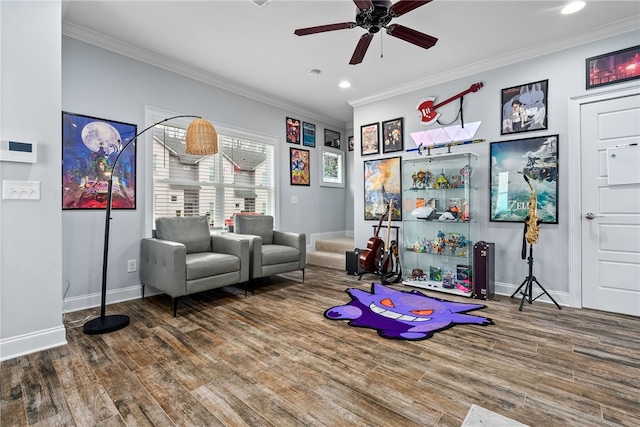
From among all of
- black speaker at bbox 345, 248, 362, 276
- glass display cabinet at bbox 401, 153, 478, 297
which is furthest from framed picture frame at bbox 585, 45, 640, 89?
black speaker at bbox 345, 248, 362, 276

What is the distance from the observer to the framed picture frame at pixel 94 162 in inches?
118

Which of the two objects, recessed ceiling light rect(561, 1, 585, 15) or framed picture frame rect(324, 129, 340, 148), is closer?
recessed ceiling light rect(561, 1, 585, 15)

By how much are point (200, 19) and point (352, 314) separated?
3171 millimetres

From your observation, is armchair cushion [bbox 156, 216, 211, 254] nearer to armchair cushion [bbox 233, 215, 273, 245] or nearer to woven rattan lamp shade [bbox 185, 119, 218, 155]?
armchair cushion [bbox 233, 215, 273, 245]

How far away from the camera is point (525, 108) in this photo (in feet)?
11.4

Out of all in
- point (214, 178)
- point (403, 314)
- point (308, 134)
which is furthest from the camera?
point (308, 134)

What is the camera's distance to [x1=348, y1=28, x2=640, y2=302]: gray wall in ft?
10.5

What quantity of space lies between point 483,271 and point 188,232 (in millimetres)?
3424

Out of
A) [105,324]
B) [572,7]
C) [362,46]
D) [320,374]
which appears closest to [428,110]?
[572,7]

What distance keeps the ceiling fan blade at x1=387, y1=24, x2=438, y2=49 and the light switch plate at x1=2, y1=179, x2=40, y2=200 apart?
9.51 ft

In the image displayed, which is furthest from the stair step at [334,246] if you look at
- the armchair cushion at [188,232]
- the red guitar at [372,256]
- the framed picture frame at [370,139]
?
the armchair cushion at [188,232]

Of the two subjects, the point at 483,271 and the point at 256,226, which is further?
the point at 256,226

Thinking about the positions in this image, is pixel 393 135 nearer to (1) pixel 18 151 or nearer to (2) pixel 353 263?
(2) pixel 353 263

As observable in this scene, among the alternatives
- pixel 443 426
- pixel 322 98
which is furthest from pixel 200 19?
pixel 443 426
